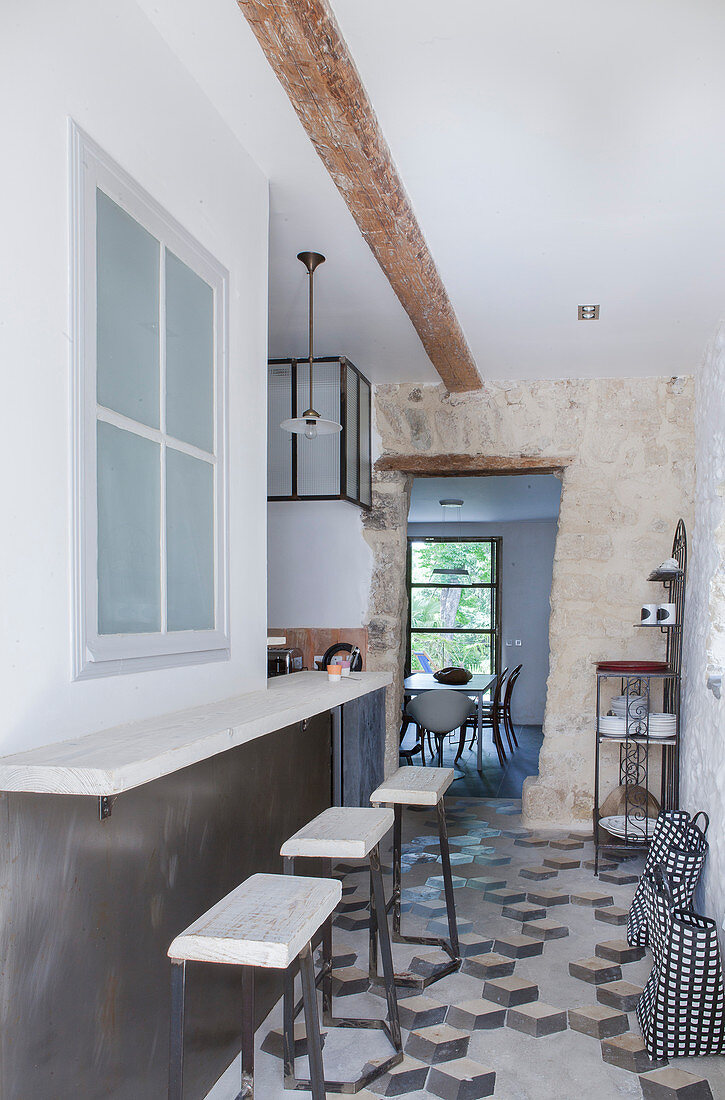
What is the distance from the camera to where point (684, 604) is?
4.41 m

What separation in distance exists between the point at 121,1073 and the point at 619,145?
285 centimetres

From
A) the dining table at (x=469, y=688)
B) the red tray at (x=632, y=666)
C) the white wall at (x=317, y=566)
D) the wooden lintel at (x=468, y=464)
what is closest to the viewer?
the red tray at (x=632, y=666)

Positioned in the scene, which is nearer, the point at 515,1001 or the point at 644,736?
the point at 515,1001

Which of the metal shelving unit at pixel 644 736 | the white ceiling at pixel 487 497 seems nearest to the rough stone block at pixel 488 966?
the metal shelving unit at pixel 644 736

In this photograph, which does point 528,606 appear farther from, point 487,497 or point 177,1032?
point 177,1032

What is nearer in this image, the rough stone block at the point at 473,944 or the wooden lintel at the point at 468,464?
the rough stone block at the point at 473,944

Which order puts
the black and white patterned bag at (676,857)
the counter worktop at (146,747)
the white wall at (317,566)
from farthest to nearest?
the white wall at (317,566)
the black and white patterned bag at (676,857)
the counter worktop at (146,747)

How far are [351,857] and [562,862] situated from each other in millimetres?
2545

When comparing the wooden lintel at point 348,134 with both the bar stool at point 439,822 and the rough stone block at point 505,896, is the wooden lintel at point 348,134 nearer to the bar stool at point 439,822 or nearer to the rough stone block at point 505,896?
the bar stool at point 439,822

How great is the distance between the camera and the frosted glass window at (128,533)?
5.90 feet

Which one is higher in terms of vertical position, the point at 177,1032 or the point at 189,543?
the point at 189,543

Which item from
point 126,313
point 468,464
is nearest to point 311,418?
point 126,313

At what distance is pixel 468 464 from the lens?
→ 206 inches

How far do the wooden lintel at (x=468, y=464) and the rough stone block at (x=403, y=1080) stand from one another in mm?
3501
